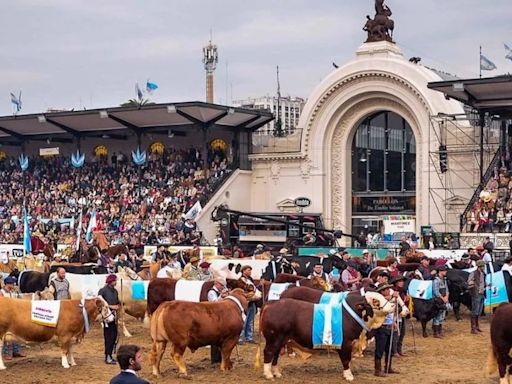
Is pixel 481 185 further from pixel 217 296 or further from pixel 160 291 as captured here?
pixel 217 296

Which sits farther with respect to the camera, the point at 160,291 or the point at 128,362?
the point at 160,291

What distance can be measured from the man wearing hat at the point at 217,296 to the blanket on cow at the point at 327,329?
7.04ft

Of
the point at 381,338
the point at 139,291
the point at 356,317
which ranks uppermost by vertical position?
the point at 139,291

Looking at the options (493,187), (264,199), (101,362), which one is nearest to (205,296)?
(101,362)

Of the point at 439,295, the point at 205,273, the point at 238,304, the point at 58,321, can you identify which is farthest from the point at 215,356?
the point at 439,295

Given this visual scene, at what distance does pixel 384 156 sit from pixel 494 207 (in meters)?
9.46

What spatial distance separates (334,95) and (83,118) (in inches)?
539

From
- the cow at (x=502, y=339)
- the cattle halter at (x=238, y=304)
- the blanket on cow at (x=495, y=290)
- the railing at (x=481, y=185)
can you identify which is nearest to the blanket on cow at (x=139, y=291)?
the cattle halter at (x=238, y=304)

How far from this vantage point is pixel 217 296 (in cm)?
1645

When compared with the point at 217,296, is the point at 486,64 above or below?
above

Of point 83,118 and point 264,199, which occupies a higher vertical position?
point 83,118

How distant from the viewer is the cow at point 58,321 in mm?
15734

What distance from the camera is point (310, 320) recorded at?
1454 centimetres

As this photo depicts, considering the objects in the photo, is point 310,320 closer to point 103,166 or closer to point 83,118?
point 83,118
